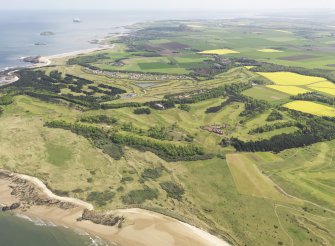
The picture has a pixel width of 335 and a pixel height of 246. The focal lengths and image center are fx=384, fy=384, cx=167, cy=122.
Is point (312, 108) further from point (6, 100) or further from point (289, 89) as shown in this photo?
point (6, 100)

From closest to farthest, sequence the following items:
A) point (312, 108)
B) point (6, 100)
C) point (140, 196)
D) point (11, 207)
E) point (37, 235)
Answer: point (37, 235) → point (11, 207) → point (140, 196) → point (6, 100) → point (312, 108)

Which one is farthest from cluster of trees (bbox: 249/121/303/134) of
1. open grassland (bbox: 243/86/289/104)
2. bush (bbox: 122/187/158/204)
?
bush (bbox: 122/187/158/204)

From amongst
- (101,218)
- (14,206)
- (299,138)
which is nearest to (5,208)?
(14,206)

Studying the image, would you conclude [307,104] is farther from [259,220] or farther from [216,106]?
[259,220]

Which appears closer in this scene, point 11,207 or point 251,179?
A: point 11,207

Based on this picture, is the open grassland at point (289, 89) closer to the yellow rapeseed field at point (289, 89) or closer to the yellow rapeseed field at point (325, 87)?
the yellow rapeseed field at point (289, 89)

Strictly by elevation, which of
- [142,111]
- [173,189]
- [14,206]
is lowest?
[173,189]

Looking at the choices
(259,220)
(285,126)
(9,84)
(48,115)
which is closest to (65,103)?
(48,115)
